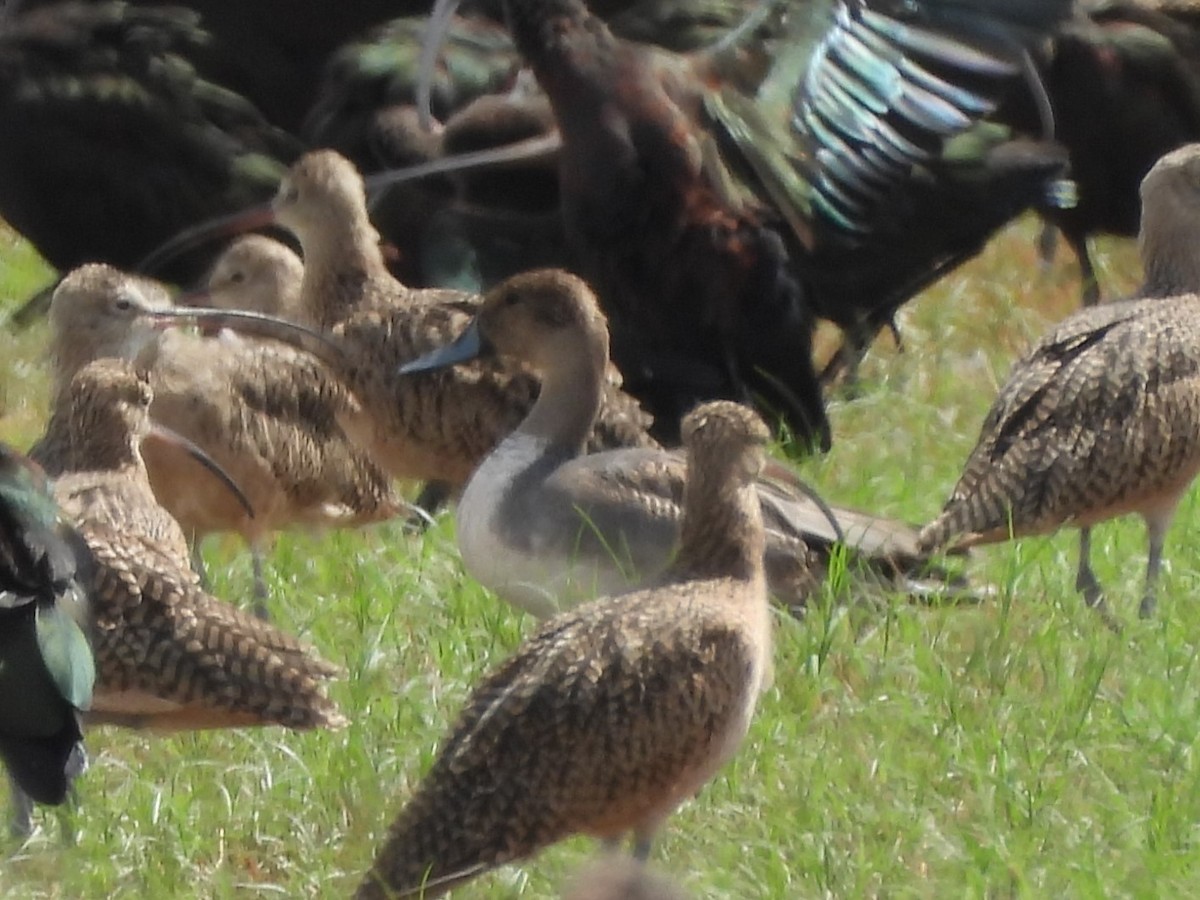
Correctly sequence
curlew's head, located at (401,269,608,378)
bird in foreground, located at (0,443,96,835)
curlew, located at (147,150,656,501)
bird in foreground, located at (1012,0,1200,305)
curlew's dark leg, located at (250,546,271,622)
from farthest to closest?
bird in foreground, located at (1012,0,1200,305), curlew, located at (147,150,656,501), curlew's head, located at (401,269,608,378), curlew's dark leg, located at (250,546,271,622), bird in foreground, located at (0,443,96,835)

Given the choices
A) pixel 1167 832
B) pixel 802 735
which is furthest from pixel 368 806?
pixel 1167 832

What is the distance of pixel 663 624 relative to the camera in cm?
434

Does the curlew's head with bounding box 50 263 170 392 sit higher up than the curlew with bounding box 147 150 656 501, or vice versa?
the curlew's head with bounding box 50 263 170 392

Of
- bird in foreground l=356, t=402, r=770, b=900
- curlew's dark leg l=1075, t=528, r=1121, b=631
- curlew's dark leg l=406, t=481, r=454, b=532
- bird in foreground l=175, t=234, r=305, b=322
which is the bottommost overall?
curlew's dark leg l=406, t=481, r=454, b=532

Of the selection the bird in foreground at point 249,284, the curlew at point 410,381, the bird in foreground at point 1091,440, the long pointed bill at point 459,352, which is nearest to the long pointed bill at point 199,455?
the long pointed bill at point 459,352

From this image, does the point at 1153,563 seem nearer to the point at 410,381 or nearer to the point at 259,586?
the point at 410,381

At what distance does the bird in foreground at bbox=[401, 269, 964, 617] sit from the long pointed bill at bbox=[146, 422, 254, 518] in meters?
0.57

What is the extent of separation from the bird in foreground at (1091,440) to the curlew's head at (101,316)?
2.04 metres

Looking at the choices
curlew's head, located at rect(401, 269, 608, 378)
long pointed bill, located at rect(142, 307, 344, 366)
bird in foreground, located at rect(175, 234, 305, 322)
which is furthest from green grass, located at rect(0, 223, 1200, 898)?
bird in foreground, located at rect(175, 234, 305, 322)

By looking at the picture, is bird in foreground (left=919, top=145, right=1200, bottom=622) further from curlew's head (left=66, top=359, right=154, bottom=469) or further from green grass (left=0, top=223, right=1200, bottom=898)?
curlew's head (left=66, top=359, right=154, bottom=469)

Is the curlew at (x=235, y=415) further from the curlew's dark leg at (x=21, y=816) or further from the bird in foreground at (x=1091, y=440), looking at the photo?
the bird in foreground at (x=1091, y=440)

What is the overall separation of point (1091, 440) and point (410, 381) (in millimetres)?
1794

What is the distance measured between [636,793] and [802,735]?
792 mm

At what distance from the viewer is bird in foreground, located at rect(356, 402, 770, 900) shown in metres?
4.07
